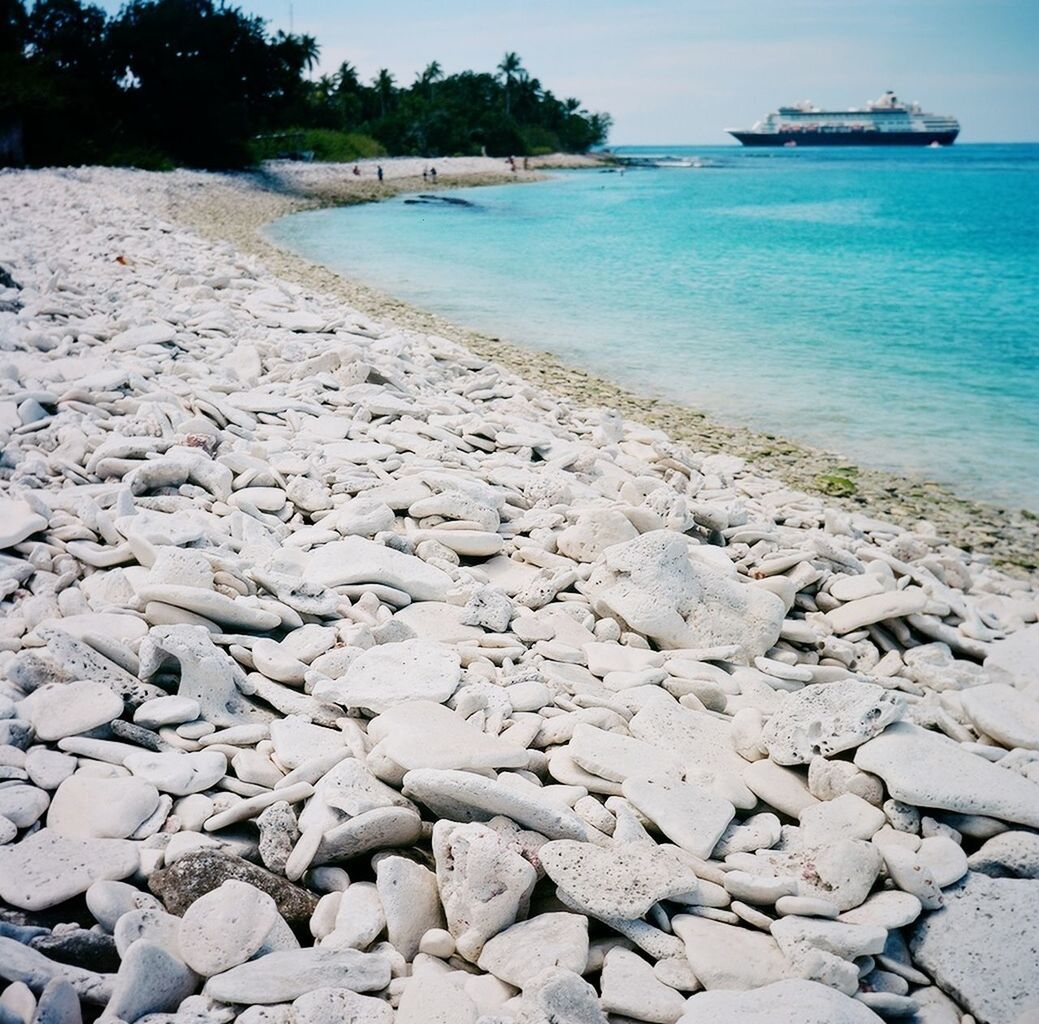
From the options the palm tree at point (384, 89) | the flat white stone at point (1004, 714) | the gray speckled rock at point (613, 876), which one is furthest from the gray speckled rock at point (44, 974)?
the palm tree at point (384, 89)

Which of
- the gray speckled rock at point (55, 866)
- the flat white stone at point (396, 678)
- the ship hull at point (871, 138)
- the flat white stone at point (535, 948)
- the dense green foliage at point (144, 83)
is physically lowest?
the flat white stone at point (535, 948)

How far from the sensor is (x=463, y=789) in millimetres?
2279

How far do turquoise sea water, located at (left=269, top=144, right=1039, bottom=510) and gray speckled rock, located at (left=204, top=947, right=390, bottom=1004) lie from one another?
7122mm

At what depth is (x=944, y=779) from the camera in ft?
8.64

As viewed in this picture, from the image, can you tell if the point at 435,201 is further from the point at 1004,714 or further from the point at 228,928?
the point at 228,928

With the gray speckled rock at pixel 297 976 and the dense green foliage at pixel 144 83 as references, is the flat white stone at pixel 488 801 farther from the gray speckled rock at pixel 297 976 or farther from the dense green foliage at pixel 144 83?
the dense green foliage at pixel 144 83

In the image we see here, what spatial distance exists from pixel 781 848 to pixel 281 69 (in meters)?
42.6

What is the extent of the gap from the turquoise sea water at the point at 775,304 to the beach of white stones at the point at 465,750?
15.6 feet

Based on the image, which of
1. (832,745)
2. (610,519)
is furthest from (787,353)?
(832,745)

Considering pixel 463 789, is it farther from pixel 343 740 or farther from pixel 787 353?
pixel 787 353

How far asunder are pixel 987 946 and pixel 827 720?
0.79 meters

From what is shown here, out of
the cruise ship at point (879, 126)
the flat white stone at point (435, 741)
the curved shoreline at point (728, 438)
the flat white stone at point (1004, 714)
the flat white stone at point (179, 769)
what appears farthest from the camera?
the cruise ship at point (879, 126)

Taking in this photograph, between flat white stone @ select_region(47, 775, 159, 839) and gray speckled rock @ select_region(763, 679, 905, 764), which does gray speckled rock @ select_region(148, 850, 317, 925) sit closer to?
flat white stone @ select_region(47, 775, 159, 839)

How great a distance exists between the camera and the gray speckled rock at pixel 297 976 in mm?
1769
